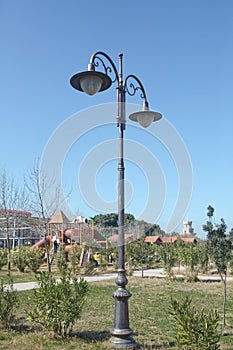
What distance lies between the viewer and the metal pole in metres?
4.76

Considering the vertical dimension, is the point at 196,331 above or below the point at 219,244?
below

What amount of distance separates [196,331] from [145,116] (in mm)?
3402

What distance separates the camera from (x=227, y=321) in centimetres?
701

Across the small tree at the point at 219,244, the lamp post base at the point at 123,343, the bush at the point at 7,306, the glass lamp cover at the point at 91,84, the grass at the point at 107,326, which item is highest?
the glass lamp cover at the point at 91,84

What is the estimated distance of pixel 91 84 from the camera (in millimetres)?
4973

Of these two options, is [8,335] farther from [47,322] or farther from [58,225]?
[58,225]

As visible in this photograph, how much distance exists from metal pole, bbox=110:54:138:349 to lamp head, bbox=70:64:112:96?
534 millimetres

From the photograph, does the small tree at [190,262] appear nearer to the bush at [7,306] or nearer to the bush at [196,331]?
the bush at [7,306]

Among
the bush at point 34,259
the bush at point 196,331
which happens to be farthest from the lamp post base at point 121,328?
the bush at point 34,259

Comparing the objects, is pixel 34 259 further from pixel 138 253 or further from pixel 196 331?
pixel 196 331

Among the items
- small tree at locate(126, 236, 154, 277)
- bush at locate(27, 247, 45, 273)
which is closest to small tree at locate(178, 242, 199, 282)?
small tree at locate(126, 236, 154, 277)

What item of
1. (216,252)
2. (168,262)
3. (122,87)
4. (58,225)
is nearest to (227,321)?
(216,252)

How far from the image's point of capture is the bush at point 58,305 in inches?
205

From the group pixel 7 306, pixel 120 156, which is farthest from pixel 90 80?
pixel 7 306
